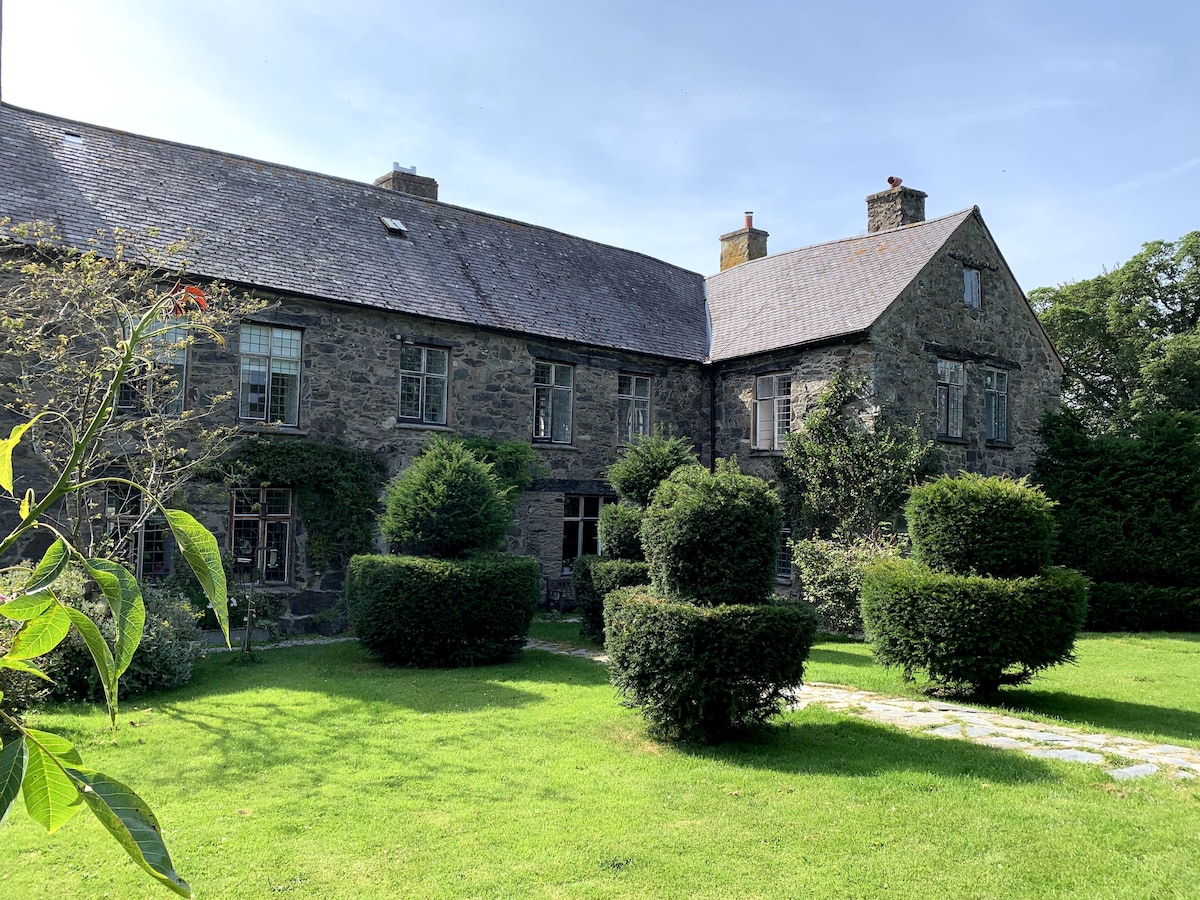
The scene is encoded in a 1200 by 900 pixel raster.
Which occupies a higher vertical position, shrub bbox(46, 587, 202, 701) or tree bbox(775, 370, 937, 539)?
tree bbox(775, 370, 937, 539)

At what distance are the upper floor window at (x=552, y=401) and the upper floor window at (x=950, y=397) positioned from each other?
790 centimetres

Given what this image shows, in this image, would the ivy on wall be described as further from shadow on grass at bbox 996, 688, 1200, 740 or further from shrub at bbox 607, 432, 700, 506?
shadow on grass at bbox 996, 688, 1200, 740

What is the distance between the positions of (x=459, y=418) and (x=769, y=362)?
6966 mm

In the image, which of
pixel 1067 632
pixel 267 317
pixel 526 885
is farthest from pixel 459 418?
pixel 526 885

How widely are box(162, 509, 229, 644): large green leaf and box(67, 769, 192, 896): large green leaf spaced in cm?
22

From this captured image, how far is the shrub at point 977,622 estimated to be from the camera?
942 centimetres

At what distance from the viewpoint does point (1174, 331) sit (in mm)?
29016

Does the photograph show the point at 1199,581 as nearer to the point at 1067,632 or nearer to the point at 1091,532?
the point at 1091,532

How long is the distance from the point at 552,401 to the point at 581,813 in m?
12.8

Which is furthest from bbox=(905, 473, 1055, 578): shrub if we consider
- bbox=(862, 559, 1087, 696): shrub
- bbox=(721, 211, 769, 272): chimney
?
bbox=(721, 211, 769, 272): chimney

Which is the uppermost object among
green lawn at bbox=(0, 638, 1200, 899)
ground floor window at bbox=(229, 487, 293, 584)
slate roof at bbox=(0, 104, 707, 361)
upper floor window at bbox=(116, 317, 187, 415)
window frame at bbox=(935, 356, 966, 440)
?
slate roof at bbox=(0, 104, 707, 361)

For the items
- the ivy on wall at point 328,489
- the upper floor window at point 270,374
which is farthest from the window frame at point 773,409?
the upper floor window at point 270,374

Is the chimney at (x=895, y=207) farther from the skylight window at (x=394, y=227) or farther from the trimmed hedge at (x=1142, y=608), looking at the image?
the skylight window at (x=394, y=227)

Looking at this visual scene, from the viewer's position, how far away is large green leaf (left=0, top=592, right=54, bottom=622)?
1071 millimetres
